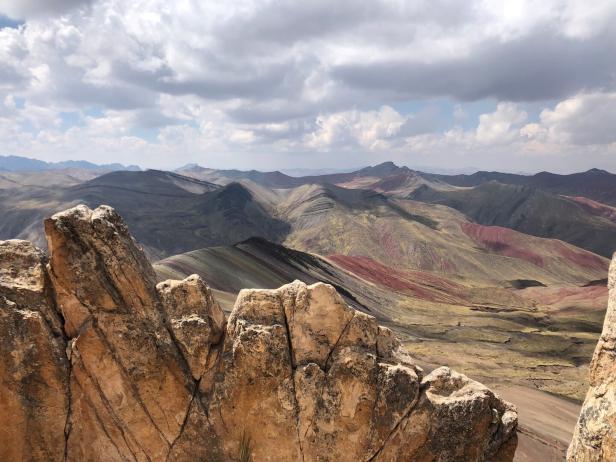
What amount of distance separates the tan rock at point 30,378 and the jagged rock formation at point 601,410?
53.9 feet

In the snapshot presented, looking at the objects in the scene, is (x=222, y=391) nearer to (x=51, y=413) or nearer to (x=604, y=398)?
(x=51, y=413)

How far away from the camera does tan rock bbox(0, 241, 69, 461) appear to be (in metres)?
15.0

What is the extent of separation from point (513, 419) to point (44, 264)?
1787 cm

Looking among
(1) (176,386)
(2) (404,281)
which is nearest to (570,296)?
(2) (404,281)

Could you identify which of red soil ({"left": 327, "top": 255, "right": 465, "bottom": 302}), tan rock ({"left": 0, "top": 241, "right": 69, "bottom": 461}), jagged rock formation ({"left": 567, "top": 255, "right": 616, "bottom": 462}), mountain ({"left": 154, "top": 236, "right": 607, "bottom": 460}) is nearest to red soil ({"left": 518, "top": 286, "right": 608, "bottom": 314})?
mountain ({"left": 154, "top": 236, "right": 607, "bottom": 460})

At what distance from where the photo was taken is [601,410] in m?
12.5

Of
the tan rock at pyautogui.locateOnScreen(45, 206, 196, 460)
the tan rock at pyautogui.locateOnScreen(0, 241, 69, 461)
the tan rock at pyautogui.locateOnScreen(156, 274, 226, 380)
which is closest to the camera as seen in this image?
the tan rock at pyautogui.locateOnScreen(0, 241, 69, 461)

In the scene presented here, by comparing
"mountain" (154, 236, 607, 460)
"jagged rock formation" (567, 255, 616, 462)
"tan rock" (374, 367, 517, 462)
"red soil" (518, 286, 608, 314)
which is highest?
"jagged rock formation" (567, 255, 616, 462)

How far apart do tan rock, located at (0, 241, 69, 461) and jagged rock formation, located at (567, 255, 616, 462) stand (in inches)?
647

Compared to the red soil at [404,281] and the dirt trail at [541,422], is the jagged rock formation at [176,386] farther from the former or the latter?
the red soil at [404,281]

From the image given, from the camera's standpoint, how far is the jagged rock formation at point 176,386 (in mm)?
15203

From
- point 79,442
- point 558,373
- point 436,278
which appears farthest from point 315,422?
point 436,278

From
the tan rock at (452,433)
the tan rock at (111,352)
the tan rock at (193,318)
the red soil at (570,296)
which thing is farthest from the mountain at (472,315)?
the tan rock at (111,352)

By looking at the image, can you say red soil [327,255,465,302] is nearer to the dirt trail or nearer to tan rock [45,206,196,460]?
the dirt trail
